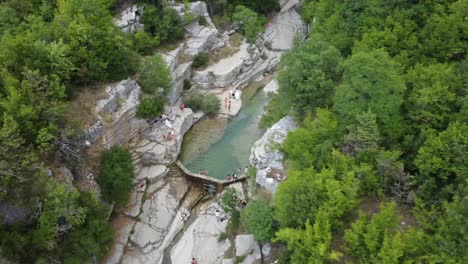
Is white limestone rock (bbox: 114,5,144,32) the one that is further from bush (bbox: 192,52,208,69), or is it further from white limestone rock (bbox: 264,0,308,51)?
white limestone rock (bbox: 264,0,308,51)

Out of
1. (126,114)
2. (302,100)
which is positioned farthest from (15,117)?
(302,100)

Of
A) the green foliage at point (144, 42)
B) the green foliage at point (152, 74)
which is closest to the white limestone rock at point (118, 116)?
the green foliage at point (152, 74)

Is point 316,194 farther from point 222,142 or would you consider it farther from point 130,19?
point 130,19

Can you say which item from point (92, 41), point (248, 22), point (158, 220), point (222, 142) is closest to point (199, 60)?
point (248, 22)

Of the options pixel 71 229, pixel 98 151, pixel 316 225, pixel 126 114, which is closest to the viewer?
pixel 316 225

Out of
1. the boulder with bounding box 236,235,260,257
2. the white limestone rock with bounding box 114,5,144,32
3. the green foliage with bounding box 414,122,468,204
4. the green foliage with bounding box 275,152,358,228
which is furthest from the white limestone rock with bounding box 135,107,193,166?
the green foliage with bounding box 414,122,468,204

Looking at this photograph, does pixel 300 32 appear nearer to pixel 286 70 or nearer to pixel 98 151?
pixel 286 70

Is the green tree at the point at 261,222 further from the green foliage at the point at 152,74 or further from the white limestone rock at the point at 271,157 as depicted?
the green foliage at the point at 152,74
